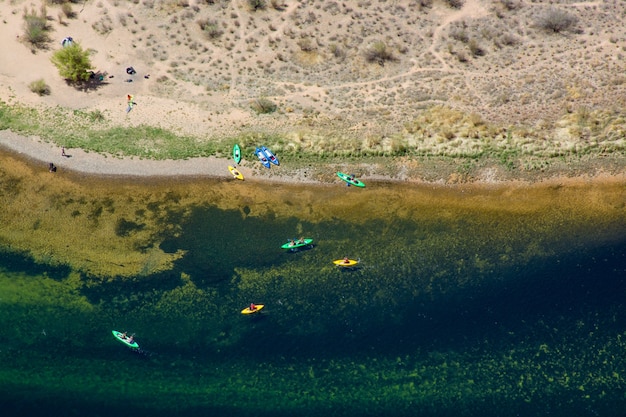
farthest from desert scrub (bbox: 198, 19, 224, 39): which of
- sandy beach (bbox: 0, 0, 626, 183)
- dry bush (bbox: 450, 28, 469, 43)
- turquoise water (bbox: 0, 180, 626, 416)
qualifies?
dry bush (bbox: 450, 28, 469, 43)

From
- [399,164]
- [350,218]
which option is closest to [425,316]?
[350,218]

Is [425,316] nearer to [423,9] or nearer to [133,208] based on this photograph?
[133,208]

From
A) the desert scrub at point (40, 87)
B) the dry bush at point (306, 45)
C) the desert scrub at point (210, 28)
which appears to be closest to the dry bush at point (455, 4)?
the dry bush at point (306, 45)

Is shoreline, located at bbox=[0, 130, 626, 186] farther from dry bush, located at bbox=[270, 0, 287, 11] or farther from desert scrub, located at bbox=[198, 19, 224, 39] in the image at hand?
dry bush, located at bbox=[270, 0, 287, 11]

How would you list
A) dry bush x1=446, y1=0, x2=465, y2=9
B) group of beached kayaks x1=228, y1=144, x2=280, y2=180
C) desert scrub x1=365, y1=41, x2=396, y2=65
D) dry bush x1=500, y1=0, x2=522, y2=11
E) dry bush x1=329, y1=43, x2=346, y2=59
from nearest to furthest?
group of beached kayaks x1=228, y1=144, x2=280, y2=180
desert scrub x1=365, y1=41, x2=396, y2=65
dry bush x1=329, y1=43, x2=346, y2=59
dry bush x1=446, y1=0, x2=465, y2=9
dry bush x1=500, y1=0, x2=522, y2=11

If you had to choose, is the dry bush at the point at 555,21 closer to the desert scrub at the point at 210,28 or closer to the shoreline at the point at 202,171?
the shoreline at the point at 202,171

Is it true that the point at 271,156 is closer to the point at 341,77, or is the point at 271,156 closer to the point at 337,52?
the point at 341,77

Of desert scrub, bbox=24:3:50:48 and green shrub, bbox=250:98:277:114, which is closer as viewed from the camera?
green shrub, bbox=250:98:277:114

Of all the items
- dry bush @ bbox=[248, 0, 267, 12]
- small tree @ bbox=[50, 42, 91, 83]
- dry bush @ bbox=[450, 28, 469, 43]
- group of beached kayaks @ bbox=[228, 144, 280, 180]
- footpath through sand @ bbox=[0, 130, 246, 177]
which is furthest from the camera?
→ dry bush @ bbox=[248, 0, 267, 12]
